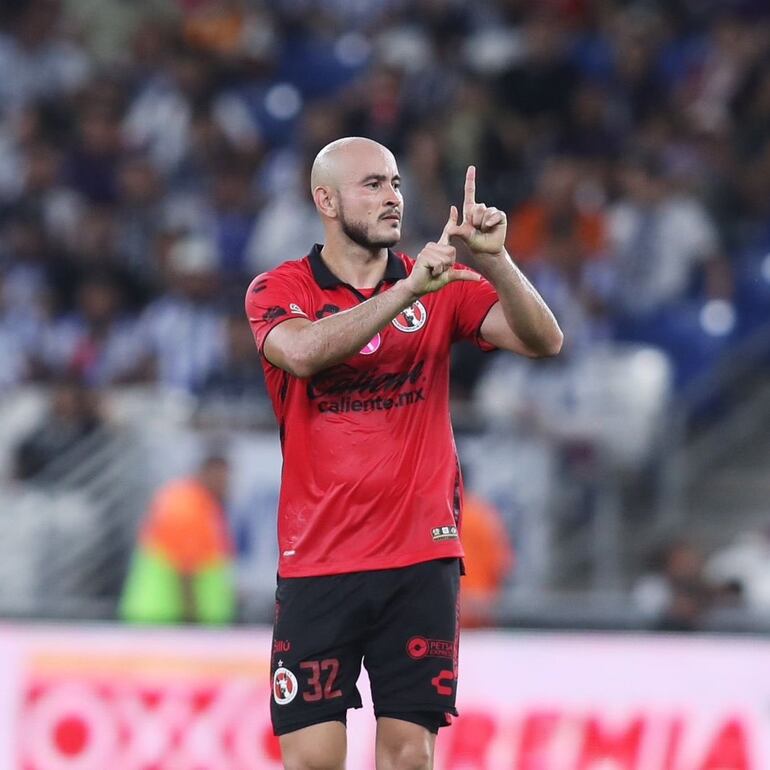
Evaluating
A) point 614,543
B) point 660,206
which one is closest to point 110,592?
point 614,543

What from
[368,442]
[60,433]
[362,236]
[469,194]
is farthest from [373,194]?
[60,433]

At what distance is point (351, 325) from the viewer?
4359mm

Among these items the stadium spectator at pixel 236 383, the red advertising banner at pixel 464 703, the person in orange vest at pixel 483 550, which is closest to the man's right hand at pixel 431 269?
the red advertising banner at pixel 464 703

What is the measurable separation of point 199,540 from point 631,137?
14.9 feet

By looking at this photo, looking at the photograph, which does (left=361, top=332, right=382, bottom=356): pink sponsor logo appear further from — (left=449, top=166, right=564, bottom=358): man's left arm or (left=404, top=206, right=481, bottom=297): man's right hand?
(left=404, top=206, right=481, bottom=297): man's right hand

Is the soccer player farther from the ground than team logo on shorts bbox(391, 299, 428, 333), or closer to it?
closer to it

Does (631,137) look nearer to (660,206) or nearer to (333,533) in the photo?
(660,206)

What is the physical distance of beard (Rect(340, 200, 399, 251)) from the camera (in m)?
4.73

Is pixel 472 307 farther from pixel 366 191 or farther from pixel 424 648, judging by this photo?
pixel 424 648

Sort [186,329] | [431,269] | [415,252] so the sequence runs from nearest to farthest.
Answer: [431,269] → [415,252] → [186,329]

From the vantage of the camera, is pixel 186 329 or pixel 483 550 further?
pixel 186 329

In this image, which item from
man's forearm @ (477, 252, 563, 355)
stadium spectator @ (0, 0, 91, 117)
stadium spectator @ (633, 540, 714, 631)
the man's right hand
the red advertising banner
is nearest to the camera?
the man's right hand

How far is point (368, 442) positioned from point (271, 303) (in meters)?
0.48

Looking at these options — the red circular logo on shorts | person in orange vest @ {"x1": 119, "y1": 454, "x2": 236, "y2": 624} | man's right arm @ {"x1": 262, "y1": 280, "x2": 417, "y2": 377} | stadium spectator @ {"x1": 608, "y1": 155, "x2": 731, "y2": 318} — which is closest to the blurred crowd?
stadium spectator @ {"x1": 608, "y1": 155, "x2": 731, "y2": 318}
